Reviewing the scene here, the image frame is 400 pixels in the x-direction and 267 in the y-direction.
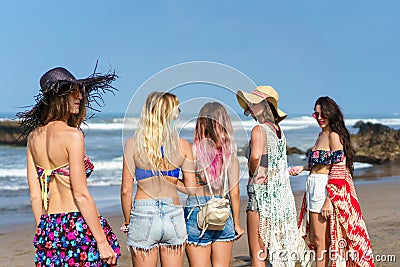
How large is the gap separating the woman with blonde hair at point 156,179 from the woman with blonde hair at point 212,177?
29 cm

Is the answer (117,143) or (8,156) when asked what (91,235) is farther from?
(117,143)

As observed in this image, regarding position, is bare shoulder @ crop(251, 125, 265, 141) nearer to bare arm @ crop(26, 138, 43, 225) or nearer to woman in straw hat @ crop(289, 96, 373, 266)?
woman in straw hat @ crop(289, 96, 373, 266)

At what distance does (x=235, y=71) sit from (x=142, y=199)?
1.11 m

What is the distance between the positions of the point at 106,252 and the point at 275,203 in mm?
1999

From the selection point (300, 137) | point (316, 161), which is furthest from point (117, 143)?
point (316, 161)

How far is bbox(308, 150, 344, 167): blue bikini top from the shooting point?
5.47 metres

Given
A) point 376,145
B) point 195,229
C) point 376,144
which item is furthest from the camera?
point 376,144

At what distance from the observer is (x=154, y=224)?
411 cm

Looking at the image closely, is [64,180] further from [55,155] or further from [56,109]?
[56,109]

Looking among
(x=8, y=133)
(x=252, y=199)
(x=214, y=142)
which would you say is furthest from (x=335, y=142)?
(x=8, y=133)

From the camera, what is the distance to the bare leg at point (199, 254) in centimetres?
455

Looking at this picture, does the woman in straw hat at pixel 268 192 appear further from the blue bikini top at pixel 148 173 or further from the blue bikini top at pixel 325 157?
the blue bikini top at pixel 148 173

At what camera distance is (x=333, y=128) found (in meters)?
5.57

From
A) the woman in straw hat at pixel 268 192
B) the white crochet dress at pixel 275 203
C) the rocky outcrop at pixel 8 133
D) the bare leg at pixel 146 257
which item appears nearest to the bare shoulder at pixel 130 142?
the bare leg at pixel 146 257
